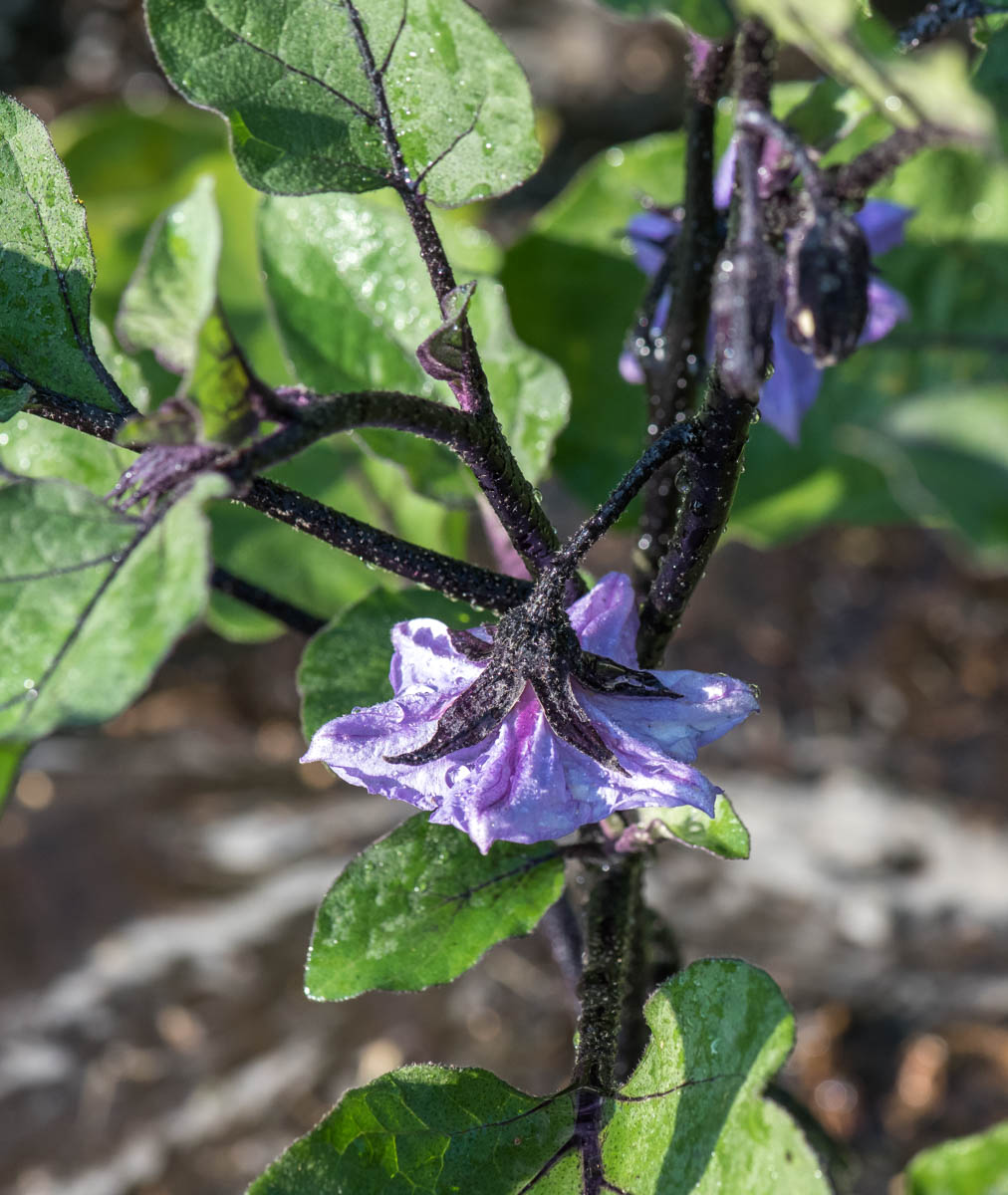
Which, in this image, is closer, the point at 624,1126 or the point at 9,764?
the point at 624,1126

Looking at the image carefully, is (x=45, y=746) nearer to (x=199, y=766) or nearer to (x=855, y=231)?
(x=199, y=766)

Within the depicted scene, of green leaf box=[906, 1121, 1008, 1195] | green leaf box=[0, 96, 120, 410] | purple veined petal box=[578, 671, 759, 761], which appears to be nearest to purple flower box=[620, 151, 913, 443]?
purple veined petal box=[578, 671, 759, 761]

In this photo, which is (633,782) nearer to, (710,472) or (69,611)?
(710,472)

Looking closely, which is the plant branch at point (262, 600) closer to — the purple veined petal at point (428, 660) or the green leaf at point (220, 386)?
the purple veined petal at point (428, 660)

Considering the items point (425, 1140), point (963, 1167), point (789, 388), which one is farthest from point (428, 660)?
point (963, 1167)

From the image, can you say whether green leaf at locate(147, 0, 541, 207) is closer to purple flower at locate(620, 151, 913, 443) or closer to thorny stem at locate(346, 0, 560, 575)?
thorny stem at locate(346, 0, 560, 575)

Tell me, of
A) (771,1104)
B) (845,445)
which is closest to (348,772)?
(771,1104)
